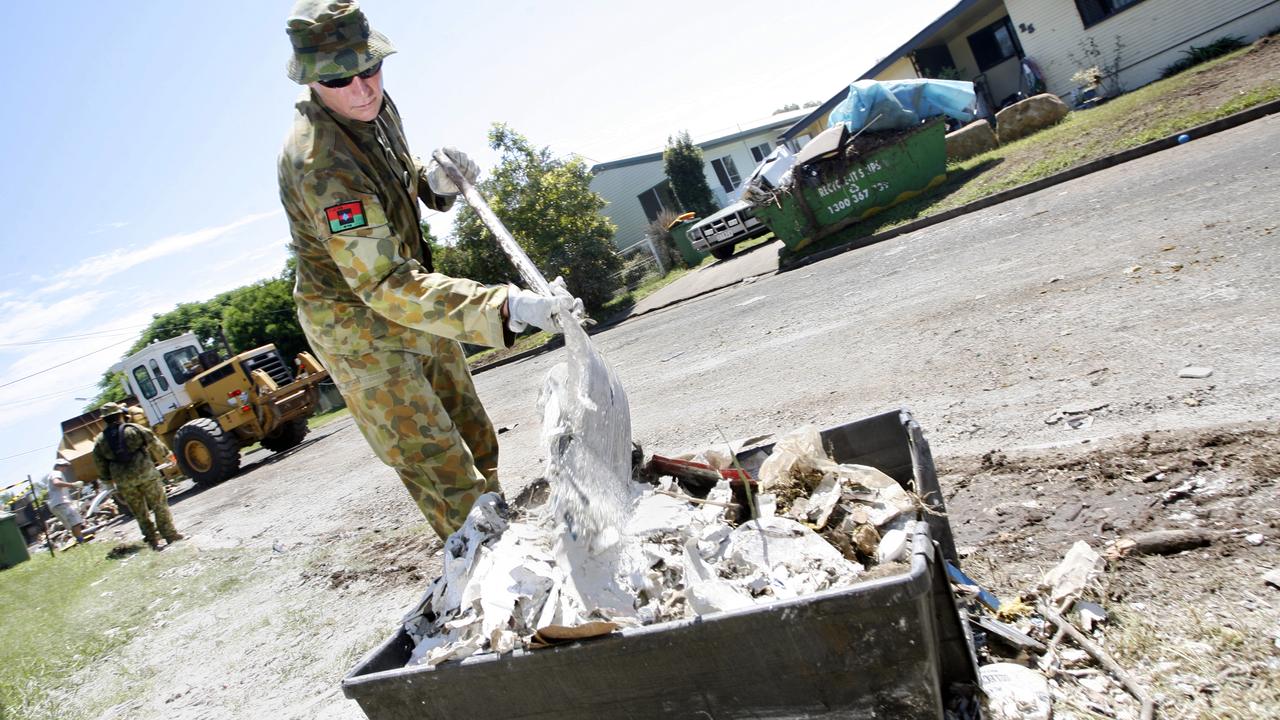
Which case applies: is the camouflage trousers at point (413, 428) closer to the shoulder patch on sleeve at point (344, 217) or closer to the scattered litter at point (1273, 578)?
the shoulder patch on sleeve at point (344, 217)

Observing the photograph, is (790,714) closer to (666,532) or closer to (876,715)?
(876,715)

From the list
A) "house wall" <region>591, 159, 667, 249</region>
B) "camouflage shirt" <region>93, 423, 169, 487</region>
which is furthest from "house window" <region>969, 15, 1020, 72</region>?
"camouflage shirt" <region>93, 423, 169, 487</region>

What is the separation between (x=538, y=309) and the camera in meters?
2.40

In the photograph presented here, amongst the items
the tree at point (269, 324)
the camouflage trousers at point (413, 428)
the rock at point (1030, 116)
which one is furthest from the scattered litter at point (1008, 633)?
the tree at point (269, 324)

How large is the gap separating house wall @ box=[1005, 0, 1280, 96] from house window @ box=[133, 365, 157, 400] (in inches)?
816

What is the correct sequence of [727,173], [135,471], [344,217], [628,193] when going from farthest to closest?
1. [727,173]
2. [628,193]
3. [135,471]
4. [344,217]

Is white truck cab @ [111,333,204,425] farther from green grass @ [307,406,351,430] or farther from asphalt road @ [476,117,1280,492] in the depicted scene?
asphalt road @ [476,117,1280,492]

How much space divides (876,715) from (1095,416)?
8.03 ft

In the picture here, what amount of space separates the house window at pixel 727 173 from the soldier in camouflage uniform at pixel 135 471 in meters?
26.3

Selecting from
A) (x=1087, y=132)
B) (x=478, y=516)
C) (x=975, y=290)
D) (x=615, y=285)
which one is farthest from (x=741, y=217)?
(x=478, y=516)

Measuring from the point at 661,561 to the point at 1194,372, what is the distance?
2965 mm

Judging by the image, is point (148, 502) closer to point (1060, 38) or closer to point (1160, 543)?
point (1160, 543)

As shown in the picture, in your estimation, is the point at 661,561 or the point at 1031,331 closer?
the point at 661,561

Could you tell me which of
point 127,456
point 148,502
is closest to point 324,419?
point 127,456
